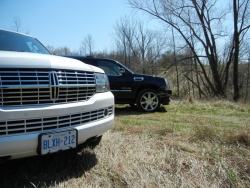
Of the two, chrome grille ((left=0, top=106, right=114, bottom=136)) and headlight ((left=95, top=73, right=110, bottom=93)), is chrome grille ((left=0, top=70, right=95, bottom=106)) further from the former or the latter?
headlight ((left=95, top=73, right=110, bottom=93))

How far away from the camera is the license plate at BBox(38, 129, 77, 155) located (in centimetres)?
256

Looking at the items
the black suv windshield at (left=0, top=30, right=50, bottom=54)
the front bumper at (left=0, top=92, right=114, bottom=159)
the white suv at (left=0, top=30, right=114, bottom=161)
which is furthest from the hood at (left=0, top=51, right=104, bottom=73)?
the black suv windshield at (left=0, top=30, right=50, bottom=54)

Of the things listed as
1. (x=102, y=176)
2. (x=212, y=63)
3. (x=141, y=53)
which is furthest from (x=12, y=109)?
(x=141, y=53)

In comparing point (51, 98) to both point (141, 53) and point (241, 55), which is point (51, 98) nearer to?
point (241, 55)

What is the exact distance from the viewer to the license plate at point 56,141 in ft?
8.41

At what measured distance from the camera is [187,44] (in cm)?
1925

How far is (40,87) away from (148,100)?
631cm

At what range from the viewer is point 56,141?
2.67 metres

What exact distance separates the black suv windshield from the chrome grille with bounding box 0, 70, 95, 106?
4.76ft

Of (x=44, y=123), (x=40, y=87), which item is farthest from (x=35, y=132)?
(x=40, y=87)

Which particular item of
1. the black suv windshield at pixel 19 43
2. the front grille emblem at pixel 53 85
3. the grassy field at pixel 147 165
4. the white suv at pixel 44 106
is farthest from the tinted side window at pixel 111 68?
the front grille emblem at pixel 53 85

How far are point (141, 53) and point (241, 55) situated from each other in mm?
16719

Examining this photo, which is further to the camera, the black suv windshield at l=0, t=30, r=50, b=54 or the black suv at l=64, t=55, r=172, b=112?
the black suv at l=64, t=55, r=172, b=112

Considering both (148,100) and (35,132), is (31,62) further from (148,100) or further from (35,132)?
(148,100)
